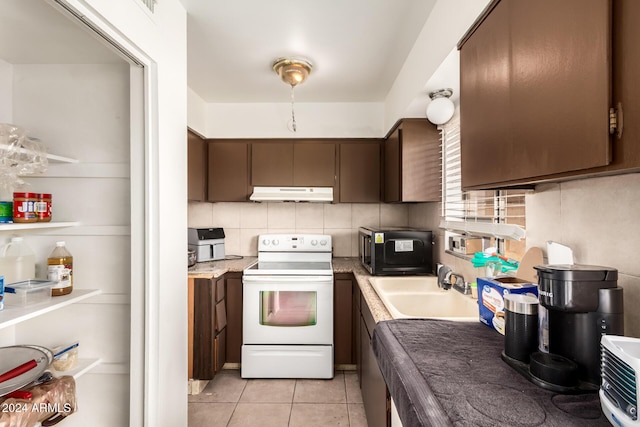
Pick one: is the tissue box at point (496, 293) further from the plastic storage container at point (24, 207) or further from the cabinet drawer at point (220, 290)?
the cabinet drawer at point (220, 290)

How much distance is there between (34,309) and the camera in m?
1.16

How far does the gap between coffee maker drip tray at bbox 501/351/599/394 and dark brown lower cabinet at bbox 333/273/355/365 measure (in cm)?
191

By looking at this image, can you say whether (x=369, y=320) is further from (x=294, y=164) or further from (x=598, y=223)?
(x=294, y=164)

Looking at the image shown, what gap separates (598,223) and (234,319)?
2.48 meters

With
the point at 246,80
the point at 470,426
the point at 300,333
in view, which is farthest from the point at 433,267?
the point at 246,80

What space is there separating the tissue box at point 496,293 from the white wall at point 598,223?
178 mm

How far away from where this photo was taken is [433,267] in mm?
2453

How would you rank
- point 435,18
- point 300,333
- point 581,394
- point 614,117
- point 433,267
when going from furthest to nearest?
point 300,333 → point 433,267 → point 435,18 → point 581,394 → point 614,117

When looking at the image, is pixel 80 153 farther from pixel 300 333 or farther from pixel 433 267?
pixel 433 267

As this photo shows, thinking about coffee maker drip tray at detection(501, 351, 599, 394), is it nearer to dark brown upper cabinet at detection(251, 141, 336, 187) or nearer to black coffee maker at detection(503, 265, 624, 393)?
black coffee maker at detection(503, 265, 624, 393)

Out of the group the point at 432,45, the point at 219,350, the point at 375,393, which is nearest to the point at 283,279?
the point at 219,350

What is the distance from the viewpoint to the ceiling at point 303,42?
A: 170 cm

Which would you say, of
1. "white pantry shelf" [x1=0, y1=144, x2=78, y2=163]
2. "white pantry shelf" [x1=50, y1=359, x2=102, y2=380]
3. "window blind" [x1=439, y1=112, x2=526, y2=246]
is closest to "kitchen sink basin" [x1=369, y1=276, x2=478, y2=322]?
"window blind" [x1=439, y1=112, x2=526, y2=246]

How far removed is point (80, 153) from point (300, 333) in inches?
75.7
